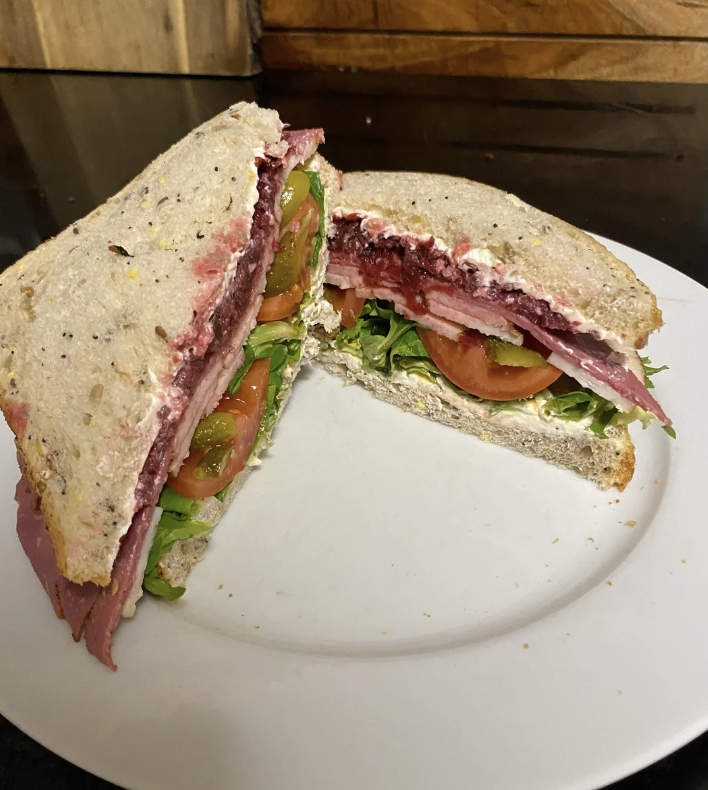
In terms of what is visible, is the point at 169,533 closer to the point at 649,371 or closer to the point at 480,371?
the point at 480,371

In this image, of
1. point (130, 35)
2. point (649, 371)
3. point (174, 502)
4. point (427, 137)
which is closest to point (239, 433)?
point (174, 502)

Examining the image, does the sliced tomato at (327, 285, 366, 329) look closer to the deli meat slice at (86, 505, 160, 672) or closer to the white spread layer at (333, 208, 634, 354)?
the white spread layer at (333, 208, 634, 354)

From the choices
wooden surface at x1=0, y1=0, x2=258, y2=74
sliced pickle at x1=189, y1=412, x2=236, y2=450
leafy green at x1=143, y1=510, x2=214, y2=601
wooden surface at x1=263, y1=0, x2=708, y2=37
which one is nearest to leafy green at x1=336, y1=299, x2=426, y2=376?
sliced pickle at x1=189, y1=412, x2=236, y2=450

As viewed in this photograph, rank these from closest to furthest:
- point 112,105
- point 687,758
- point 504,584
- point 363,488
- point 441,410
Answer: point 687,758, point 504,584, point 363,488, point 441,410, point 112,105

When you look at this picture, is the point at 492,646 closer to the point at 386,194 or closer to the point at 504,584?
the point at 504,584

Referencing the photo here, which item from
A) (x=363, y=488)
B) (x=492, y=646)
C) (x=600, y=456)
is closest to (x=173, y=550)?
(x=363, y=488)

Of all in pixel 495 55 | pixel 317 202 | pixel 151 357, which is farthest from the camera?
pixel 495 55
